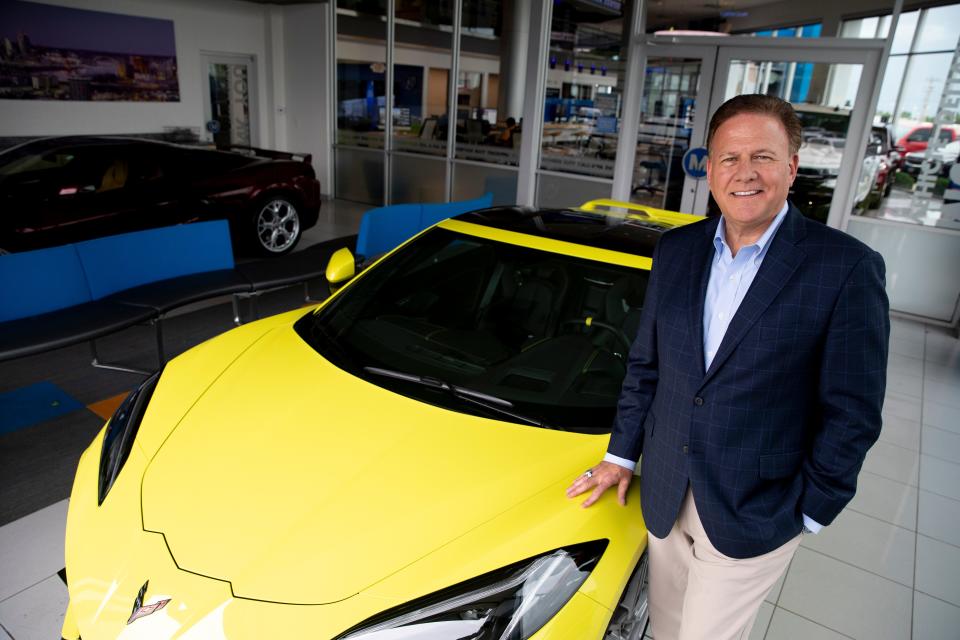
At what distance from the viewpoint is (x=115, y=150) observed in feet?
19.3

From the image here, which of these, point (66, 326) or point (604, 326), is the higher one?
point (604, 326)

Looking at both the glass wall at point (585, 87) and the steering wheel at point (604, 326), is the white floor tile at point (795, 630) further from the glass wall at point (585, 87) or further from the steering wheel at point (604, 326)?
the glass wall at point (585, 87)

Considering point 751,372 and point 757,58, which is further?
point 757,58

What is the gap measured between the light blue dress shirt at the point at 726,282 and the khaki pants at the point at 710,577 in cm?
17

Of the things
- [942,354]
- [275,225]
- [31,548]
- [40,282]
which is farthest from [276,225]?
[942,354]

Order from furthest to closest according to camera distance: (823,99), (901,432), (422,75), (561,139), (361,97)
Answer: (361,97) < (422,75) < (561,139) < (823,99) < (901,432)

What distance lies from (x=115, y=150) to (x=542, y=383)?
545cm

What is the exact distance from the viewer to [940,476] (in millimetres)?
3559

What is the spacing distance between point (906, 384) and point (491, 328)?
399 cm

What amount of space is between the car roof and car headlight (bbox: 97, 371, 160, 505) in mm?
1373

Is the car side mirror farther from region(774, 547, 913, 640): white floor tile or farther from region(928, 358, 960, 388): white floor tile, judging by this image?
region(928, 358, 960, 388): white floor tile

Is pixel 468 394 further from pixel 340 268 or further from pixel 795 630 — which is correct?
pixel 795 630

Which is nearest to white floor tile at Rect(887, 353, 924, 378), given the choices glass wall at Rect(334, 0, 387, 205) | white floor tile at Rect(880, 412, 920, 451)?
white floor tile at Rect(880, 412, 920, 451)

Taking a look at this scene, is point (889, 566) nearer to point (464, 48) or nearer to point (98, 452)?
point (98, 452)
